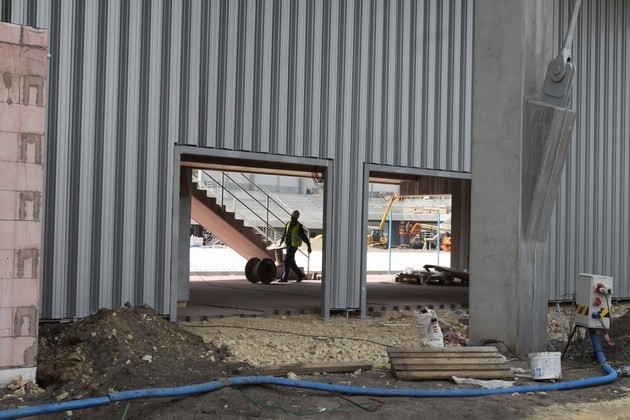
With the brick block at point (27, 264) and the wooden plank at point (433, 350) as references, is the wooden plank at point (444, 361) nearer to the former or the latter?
the wooden plank at point (433, 350)

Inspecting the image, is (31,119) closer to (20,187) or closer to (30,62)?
(30,62)

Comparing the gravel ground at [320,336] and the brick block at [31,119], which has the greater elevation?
the brick block at [31,119]

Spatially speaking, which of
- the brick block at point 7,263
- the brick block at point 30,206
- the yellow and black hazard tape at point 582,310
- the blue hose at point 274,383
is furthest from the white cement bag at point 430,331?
the brick block at point 7,263

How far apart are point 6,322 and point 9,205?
121 cm

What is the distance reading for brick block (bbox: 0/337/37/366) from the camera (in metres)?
7.89

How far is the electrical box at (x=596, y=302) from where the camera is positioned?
1014 centimetres

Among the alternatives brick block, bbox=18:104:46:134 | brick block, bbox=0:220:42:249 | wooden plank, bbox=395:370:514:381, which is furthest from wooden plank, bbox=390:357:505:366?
brick block, bbox=18:104:46:134

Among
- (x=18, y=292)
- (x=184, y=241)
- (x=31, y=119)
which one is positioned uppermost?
(x=31, y=119)

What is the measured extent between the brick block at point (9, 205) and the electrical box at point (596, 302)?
7.18 metres

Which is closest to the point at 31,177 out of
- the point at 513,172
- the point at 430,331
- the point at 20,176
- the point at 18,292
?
the point at 20,176

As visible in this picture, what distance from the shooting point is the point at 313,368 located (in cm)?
916

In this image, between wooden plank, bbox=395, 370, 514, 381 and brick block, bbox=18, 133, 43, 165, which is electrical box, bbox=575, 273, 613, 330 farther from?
brick block, bbox=18, 133, 43, 165

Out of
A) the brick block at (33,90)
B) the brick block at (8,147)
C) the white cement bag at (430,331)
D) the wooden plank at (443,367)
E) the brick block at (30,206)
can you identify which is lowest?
the wooden plank at (443,367)

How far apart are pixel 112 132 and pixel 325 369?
4.95 meters
